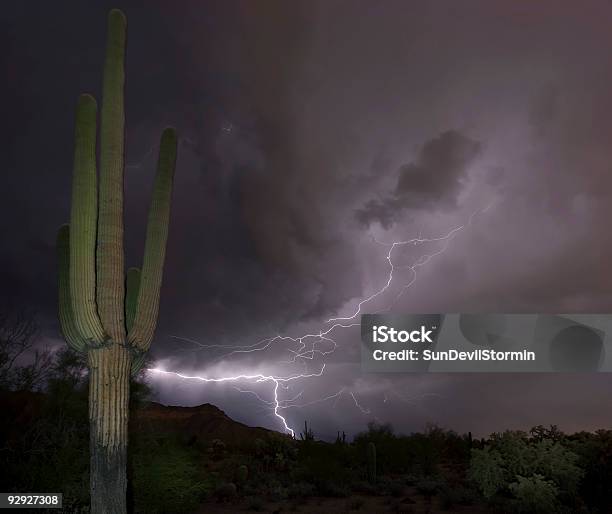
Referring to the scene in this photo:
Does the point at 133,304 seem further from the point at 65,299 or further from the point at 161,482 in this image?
the point at 161,482

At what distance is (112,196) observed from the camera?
10055mm

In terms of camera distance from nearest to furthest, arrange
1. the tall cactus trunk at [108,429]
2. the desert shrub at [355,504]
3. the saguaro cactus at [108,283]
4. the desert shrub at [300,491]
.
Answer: the tall cactus trunk at [108,429]
the saguaro cactus at [108,283]
the desert shrub at [355,504]
the desert shrub at [300,491]

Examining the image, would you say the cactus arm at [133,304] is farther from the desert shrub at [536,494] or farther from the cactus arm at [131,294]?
the desert shrub at [536,494]

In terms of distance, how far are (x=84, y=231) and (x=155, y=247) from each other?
1.31 meters

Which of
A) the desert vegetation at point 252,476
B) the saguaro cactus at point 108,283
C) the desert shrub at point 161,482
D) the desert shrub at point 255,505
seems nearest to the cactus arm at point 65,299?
the saguaro cactus at point 108,283

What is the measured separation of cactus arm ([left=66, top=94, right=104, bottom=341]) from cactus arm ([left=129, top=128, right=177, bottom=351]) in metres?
0.81

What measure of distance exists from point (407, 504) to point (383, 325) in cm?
612

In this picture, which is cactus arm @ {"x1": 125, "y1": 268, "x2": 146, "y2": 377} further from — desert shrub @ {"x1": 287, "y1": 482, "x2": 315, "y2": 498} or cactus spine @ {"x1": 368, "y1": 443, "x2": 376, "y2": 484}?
cactus spine @ {"x1": 368, "y1": 443, "x2": 376, "y2": 484}

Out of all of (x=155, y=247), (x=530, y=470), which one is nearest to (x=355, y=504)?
(x=530, y=470)

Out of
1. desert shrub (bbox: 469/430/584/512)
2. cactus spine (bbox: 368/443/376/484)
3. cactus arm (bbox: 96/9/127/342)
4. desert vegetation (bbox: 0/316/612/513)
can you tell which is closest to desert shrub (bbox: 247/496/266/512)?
desert vegetation (bbox: 0/316/612/513)

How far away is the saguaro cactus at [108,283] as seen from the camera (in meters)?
9.39

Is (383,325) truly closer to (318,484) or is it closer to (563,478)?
(563,478)

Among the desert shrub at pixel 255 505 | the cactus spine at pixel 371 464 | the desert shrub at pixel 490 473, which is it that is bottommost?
the desert shrub at pixel 255 505

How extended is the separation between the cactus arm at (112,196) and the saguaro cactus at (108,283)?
0.02 meters
